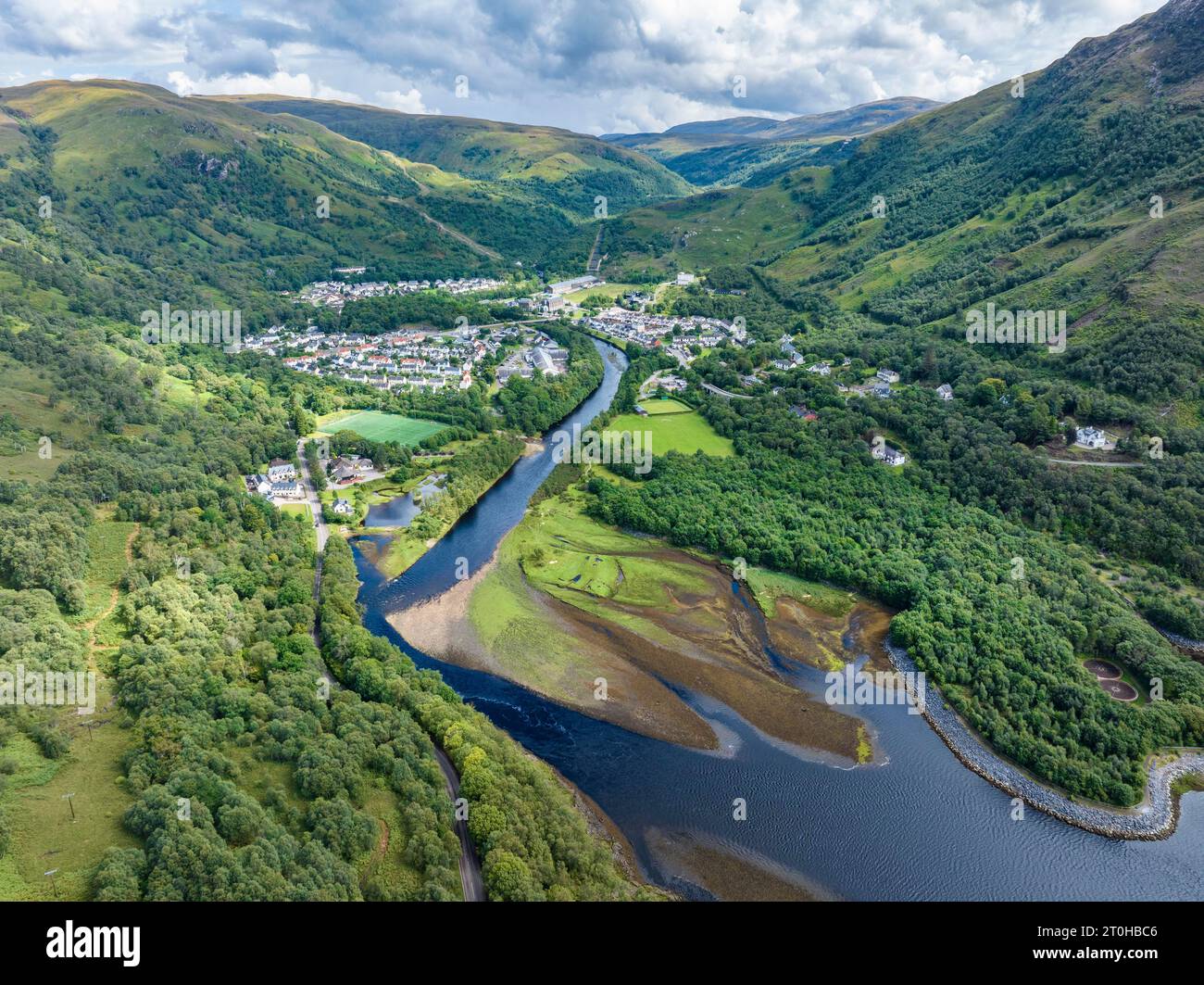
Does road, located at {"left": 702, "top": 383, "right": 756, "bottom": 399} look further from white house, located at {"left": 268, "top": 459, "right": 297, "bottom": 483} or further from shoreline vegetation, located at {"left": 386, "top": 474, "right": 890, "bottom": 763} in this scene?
white house, located at {"left": 268, "top": 459, "right": 297, "bottom": 483}

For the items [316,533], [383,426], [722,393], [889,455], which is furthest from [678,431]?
[316,533]

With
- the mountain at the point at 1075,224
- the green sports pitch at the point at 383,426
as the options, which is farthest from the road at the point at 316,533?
the mountain at the point at 1075,224

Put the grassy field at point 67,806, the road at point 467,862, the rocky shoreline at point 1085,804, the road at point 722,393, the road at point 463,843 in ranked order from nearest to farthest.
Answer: the grassy field at point 67,806
the road at point 467,862
the road at point 463,843
the rocky shoreline at point 1085,804
the road at point 722,393

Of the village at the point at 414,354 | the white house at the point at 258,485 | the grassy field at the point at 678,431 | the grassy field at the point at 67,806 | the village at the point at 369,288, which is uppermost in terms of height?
the village at the point at 369,288

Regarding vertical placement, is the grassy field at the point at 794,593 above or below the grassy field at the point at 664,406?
below

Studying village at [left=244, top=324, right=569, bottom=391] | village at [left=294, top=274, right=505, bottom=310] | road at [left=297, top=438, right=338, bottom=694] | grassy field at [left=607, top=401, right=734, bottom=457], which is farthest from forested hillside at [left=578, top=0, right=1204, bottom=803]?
village at [left=294, top=274, right=505, bottom=310]

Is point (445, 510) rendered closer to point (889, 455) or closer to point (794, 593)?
point (794, 593)

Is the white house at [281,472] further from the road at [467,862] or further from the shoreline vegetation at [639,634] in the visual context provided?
the road at [467,862]
